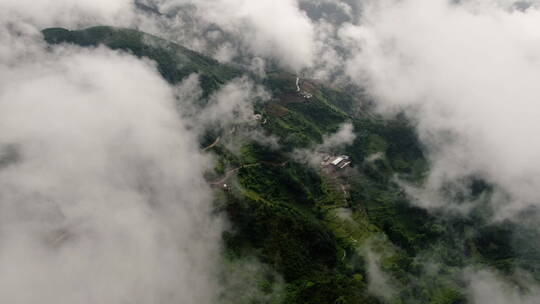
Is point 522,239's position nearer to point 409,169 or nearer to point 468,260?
point 468,260

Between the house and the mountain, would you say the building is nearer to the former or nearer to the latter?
the house

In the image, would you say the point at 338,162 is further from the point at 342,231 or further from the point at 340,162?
the point at 342,231

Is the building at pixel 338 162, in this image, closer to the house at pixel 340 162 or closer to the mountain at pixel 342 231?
the house at pixel 340 162

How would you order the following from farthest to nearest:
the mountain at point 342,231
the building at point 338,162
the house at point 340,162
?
the building at point 338,162
the house at point 340,162
the mountain at point 342,231

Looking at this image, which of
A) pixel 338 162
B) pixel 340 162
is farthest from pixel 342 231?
pixel 340 162

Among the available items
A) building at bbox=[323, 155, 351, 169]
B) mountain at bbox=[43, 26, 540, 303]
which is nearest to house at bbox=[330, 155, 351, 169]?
building at bbox=[323, 155, 351, 169]

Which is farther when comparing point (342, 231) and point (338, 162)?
point (338, 162)

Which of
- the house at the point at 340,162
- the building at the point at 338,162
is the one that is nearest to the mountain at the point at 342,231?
the house at the point at 340,162

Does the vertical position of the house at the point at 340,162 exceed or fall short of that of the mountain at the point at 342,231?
it exceeds it

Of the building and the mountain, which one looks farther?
Answer: the building

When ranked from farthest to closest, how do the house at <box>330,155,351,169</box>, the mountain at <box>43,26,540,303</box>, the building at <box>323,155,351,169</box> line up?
1. the building at <box>323,155,351,169</box>
2. the house at <box>330,155,351,169</box>
3. the mountain at <box>43,26,540,303</box>

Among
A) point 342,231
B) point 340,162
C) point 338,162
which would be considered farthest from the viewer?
point 340,162
